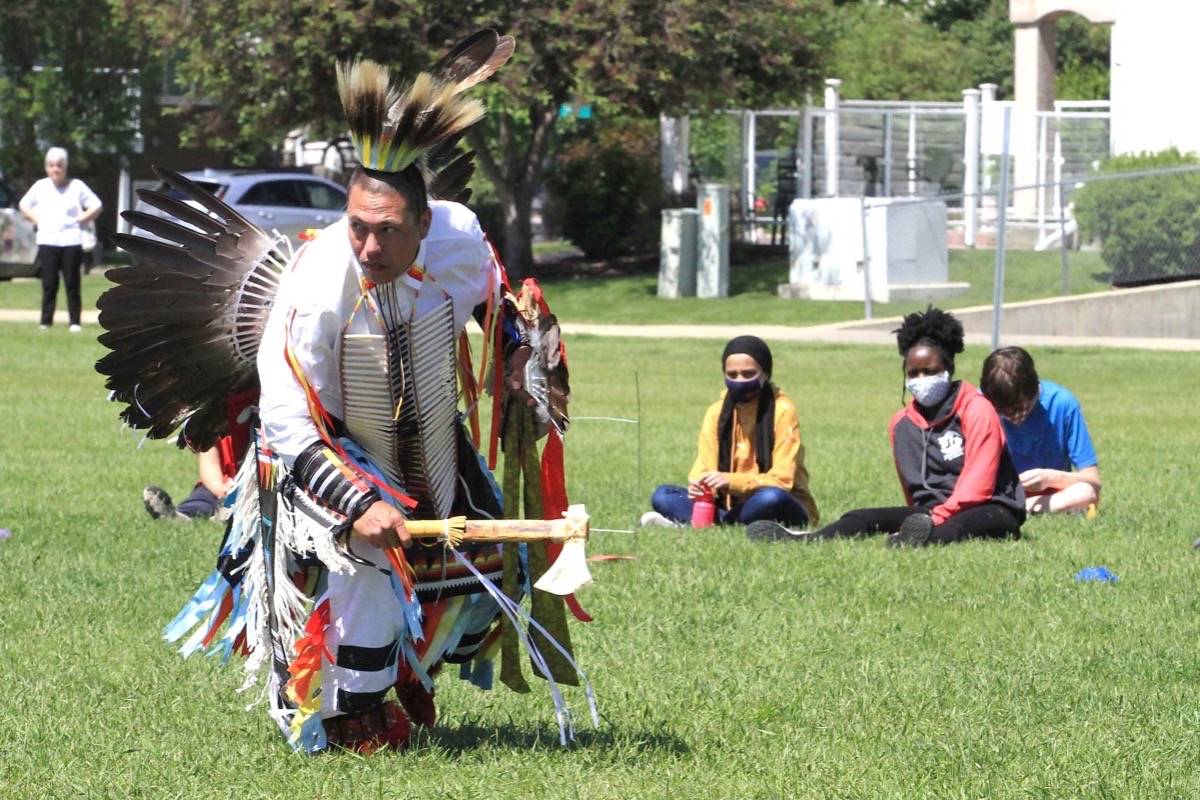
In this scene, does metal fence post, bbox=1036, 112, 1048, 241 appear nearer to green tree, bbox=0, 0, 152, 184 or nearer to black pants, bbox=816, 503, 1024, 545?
green tree, bbox=0, 0, 152, 184

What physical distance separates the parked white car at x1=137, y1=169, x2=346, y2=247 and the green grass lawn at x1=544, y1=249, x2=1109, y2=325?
12.0ft

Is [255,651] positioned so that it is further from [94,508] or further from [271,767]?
[94,508]

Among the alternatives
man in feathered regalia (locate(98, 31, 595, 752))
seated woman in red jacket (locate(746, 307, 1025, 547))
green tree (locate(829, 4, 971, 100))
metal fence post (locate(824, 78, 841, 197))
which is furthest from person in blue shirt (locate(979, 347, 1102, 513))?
green tree (locate(829, 4, 971, 100))

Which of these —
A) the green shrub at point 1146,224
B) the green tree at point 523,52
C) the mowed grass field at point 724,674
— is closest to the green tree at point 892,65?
the green tree at point 523,52

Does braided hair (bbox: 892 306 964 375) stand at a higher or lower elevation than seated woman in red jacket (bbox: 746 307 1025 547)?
higher

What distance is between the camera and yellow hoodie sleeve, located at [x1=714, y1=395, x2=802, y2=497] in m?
9.66

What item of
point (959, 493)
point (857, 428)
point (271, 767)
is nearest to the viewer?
point (271, 767)

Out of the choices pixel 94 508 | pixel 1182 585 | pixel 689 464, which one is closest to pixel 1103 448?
pixel 689 464

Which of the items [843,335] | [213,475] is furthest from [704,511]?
[843,335]

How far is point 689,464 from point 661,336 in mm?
9969

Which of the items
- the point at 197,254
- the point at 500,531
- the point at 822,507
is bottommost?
the point at 822,507

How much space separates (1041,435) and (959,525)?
1385mm

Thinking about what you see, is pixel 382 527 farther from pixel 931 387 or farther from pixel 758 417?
pixel 758 417

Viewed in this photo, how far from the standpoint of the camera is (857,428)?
14.1 metres
